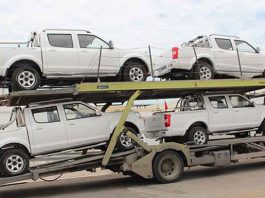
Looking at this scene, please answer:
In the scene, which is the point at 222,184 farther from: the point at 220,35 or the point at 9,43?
the point at 9,43

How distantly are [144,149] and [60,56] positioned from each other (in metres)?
3.05

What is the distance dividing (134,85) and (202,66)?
249cm

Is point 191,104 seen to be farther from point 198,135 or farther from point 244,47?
point 244,47

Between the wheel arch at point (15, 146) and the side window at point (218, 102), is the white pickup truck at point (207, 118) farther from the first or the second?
the wheel arch at point (15, 146)

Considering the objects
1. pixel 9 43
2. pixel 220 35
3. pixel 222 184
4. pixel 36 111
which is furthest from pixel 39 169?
pixel 220 35

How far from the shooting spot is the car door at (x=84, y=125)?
1077 centimetres

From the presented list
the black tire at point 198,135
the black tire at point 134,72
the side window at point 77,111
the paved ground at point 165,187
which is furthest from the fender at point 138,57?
the paved ground at point 165,187

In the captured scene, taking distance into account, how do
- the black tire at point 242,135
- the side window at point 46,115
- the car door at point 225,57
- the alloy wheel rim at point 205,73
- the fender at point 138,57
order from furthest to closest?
1. the black tire at point 242,135
2. the car door at point 225,57
3. the alloy wheel rim at point 205,73
4. the fender at point 138,57
5. the side window at point 46,115

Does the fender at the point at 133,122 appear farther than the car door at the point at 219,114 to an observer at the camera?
Result: No

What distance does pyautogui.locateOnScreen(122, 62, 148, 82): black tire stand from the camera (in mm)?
11750

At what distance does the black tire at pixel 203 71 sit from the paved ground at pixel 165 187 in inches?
105

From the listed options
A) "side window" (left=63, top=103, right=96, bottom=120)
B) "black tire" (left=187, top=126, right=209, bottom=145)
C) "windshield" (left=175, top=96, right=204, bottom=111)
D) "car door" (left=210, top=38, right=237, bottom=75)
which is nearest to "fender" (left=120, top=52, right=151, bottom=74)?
"side window" (left=63, top=103, right=96, bottom=120)

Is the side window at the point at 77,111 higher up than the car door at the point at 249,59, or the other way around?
the car door at the point at 249,59

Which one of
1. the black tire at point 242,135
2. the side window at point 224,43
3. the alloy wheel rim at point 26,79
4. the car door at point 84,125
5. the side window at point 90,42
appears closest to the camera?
the alloy wheel rim at point 26,79
